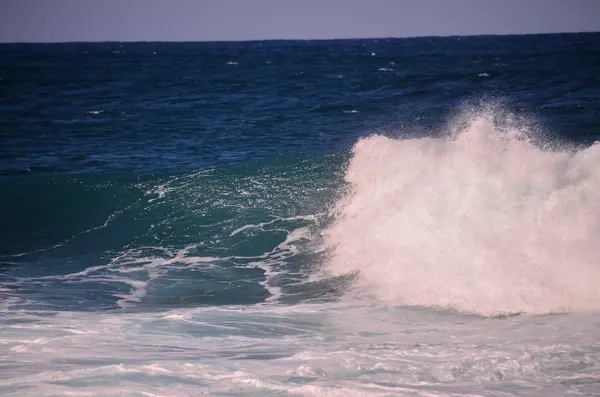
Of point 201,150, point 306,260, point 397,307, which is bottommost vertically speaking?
point 397,307

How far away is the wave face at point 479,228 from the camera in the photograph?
25.5 ft

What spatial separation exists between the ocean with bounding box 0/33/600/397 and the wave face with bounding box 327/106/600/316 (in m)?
0.03

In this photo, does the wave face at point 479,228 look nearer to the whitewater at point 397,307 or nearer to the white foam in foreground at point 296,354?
the whitewater at point 397,307

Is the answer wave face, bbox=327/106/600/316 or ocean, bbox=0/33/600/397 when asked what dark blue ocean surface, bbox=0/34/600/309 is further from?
wave face, bbox=327/106/600/316

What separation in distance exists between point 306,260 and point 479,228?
2.80m

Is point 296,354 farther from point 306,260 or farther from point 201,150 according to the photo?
point 201,150

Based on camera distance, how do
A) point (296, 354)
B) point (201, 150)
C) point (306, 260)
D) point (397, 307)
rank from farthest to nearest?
1. point (201, 150)
2. point (306, 260)
3. point (397, 307)
4. point (296, 354)

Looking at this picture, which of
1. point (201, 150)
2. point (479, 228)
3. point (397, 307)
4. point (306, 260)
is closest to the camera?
point (397, 307)

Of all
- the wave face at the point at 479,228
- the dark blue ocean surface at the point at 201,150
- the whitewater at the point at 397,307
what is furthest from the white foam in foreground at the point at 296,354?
the dark blue ocean surface at the point at 201,150

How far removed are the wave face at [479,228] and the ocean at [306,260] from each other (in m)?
0.03

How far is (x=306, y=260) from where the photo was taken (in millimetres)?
10602

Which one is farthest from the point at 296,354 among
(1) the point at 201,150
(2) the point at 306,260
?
(1) the point at 201,150

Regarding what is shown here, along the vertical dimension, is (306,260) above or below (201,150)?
below

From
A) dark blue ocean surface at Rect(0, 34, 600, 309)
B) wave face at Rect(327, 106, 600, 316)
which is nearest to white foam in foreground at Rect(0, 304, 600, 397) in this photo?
wave face at Rect(327, 106, 600, 316)
